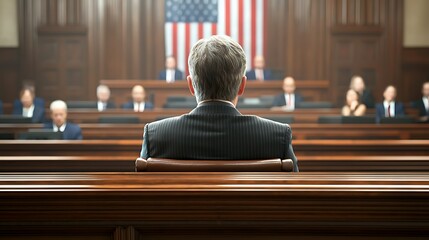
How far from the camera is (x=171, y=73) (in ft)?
41.4

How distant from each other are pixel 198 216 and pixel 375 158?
2.48m

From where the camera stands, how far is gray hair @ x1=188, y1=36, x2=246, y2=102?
7.22 ft

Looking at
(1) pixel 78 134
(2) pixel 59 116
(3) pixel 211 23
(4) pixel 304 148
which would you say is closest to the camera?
(4) pixel 304 148

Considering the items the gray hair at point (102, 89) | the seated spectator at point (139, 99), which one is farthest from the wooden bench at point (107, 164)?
the gray hair at point (102, 89)

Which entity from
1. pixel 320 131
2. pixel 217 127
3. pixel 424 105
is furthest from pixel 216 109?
pixel 424 105

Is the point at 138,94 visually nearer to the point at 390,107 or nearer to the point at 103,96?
the point at 103,96

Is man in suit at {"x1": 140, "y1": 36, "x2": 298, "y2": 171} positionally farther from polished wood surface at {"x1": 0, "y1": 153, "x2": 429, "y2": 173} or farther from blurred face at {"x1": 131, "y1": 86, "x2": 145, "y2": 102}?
blurred face at {"x1": 131, "y1": 86, "x2": 145, "y2": 102}

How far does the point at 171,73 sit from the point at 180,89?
4.19 feet

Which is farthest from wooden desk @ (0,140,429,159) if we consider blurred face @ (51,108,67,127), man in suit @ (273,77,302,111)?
man in suit @ (273,77,302,111)

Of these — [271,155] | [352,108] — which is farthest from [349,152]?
[352,108]

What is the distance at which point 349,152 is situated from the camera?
185 inches

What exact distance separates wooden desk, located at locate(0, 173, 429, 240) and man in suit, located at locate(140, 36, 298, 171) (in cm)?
69

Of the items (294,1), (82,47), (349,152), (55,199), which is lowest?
(349,152)

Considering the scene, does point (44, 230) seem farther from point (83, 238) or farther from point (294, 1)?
point (294, 1)
